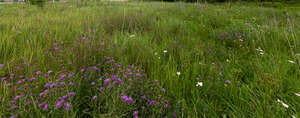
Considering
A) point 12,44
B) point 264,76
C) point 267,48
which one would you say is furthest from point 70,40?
point 267,48

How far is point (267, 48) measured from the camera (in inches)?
92.4

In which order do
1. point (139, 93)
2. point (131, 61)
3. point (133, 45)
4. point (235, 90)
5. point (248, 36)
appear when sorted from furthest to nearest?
1. point (248, 36)
2. point (133, 45)
3. point (131, 61)
4. point (235, 90)
5. point (139, 93)

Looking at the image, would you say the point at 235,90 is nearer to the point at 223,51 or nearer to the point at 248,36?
the point at 223,51

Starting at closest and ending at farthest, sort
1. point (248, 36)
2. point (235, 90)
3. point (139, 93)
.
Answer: point (139, 93) < point (235, 90) < point (248, 36)

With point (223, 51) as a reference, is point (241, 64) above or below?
below

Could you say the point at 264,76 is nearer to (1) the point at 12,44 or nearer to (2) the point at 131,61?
(2) the point at 131,61

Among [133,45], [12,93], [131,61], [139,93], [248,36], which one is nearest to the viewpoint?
[12,93]

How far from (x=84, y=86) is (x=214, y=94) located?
1245 millimetres

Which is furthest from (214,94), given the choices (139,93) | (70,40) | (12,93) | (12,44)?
(12,44)

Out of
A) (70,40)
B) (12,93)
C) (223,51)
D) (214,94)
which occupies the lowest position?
(214,94)

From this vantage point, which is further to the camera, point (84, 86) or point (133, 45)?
point (133, 45)

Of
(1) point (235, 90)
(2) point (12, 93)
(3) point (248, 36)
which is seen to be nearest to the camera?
(2) point (12, 93)

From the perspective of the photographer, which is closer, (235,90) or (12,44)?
(235,90)

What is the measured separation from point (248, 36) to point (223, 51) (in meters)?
1.01
